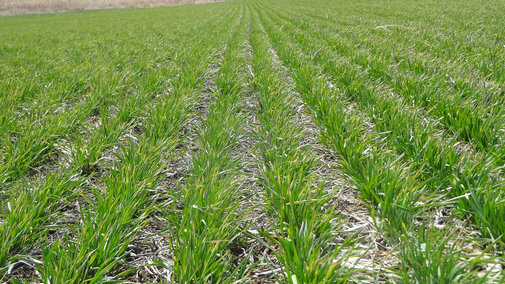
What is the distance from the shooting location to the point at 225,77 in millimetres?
4426

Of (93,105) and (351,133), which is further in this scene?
(93,105)

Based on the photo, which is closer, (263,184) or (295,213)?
(295,213)

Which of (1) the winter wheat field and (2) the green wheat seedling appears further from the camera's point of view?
(1) the winter wheat field

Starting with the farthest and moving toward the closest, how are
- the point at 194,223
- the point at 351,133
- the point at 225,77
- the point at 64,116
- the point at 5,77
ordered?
1. the point at 5,77
2. the point at 225,77
3. the point at 64,116
4. the point at 351,133
5. the point at 194,223

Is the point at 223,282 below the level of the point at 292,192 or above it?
below

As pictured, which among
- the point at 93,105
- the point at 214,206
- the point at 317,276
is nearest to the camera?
the point at 317,276

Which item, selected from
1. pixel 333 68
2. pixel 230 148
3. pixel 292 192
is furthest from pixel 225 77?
pixel 292 192

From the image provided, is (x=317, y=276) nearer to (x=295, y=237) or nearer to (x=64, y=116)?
(x=295, y=237)

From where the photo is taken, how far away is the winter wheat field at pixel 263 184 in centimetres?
126

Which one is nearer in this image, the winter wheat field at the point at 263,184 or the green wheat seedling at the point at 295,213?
the green wheat seedling at the point at 295,213

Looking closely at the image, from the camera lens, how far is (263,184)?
180cm

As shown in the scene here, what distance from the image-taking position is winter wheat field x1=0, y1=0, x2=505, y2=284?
1.26 m

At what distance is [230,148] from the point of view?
2.51 metres

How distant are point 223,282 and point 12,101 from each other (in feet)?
12.5
